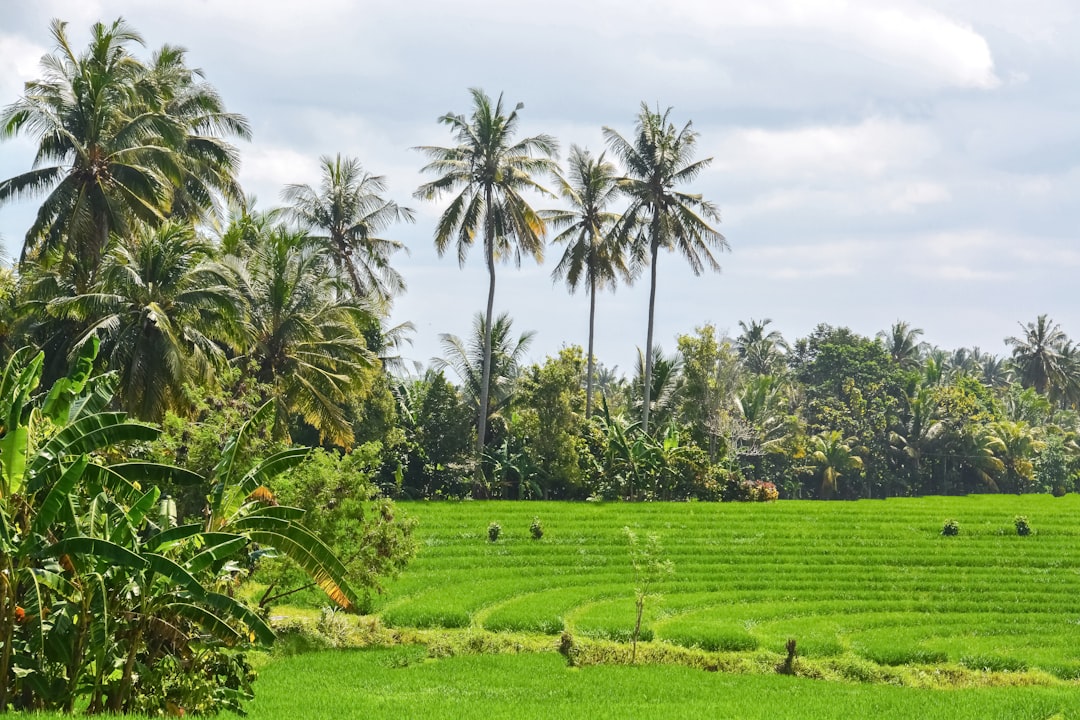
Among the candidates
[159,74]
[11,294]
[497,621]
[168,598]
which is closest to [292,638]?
[497,621]

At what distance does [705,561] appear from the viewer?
115ft

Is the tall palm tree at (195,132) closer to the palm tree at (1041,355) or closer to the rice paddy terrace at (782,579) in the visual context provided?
the rice paddy terrace at (782,579)

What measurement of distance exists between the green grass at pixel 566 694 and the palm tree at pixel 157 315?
891 centimetres

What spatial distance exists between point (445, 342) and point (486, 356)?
223 inches

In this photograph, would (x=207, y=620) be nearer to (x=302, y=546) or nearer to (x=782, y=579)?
(x=302, y=546)

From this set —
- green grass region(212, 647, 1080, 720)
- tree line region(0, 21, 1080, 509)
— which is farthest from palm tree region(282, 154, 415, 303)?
green grass region(212, 647, 1080, 720)

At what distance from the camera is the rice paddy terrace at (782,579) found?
2562cm

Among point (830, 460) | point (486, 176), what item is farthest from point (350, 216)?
point (830, 460)

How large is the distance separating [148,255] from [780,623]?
19.6 meters

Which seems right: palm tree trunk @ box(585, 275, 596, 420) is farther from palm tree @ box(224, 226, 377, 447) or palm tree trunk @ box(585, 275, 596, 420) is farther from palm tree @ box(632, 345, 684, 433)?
palm tree @ box(224, 226, 377, 447)

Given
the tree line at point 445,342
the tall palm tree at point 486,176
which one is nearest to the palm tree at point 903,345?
Answer: the tree line at point 445,342

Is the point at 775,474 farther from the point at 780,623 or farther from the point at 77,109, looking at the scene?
the point at 77,109

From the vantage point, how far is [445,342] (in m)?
51.8

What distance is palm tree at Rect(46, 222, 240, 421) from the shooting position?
86.9 feet
